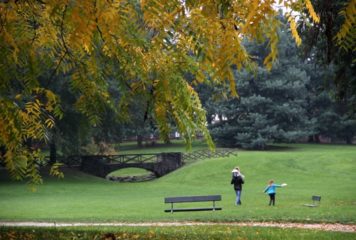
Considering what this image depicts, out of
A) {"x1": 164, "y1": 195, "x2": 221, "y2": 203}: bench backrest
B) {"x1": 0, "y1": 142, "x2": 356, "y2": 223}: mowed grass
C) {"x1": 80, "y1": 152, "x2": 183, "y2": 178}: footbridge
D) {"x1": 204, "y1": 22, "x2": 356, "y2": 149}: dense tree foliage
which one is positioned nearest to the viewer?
{"x1": 0, "y1": 142, "x2": 356, "y2": 223}: mowed grass

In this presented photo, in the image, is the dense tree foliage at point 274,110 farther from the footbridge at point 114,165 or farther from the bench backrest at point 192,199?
the bench backrest at point 192,199

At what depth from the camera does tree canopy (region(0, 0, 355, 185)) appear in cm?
409

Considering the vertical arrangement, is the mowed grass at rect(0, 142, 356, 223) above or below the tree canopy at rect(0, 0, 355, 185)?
below

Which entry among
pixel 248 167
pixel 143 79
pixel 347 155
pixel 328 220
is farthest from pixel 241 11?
pixel 347 155

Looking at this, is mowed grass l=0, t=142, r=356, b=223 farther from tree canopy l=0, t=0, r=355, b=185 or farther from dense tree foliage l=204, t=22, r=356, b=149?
tree canopy l=0, t=0, r=355, b=185

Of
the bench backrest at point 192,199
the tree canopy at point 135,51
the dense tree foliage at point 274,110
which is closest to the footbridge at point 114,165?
the dense tree foliage at point 274,110

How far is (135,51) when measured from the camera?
592 centimetres

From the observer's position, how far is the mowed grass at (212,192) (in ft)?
64.9

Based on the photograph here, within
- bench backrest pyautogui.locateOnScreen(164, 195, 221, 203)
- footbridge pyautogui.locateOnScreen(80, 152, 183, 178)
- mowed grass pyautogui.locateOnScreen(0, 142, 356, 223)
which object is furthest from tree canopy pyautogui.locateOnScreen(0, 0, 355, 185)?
footbridge pyautogui.locateOnScreen(80, 152, 183, 178)

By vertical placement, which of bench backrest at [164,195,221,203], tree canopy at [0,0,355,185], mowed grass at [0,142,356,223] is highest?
tree canopy at [0,0,355,185]

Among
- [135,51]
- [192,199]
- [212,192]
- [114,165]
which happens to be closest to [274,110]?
[114,165]

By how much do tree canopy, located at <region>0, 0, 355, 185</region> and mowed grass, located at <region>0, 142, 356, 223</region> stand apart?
12288mm

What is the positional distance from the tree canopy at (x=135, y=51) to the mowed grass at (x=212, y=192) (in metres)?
12.3

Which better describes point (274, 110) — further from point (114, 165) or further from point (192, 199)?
point (192, 199)
